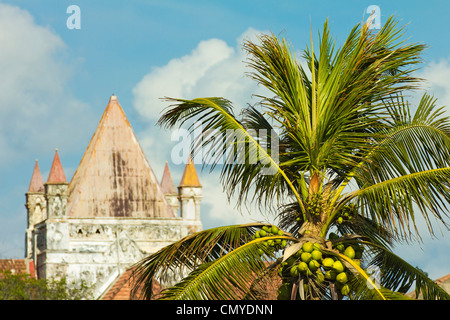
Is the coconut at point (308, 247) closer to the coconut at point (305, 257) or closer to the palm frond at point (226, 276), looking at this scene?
the coconut at point (305, 257)

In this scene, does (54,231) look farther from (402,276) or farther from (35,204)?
(402,276)

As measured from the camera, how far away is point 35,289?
41.7 meters

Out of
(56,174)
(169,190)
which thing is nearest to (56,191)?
(56,174)

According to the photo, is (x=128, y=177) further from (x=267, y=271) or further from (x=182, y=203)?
(x=267, y=271)

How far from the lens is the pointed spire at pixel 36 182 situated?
52.9 metres

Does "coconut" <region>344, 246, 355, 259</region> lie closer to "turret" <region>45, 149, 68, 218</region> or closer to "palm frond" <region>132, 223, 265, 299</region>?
"palm frond" <region>132, 223, 265, 299</region>

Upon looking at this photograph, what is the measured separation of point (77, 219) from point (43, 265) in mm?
2921

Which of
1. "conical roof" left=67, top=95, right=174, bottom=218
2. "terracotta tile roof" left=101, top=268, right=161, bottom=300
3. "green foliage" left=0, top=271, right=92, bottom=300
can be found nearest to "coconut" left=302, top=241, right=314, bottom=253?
"terracotta tile roof" left=101, top=268, right=161, bottom=300

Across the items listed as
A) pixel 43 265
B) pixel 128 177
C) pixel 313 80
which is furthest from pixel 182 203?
pixel 313 80

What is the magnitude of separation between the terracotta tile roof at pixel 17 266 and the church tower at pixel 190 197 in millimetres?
8461

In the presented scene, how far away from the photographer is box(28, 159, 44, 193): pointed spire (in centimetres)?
5294

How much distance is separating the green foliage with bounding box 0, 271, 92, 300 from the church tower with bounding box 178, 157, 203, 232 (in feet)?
25.0

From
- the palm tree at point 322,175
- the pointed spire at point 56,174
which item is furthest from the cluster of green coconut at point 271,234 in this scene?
the pointed spire at point 56,174
